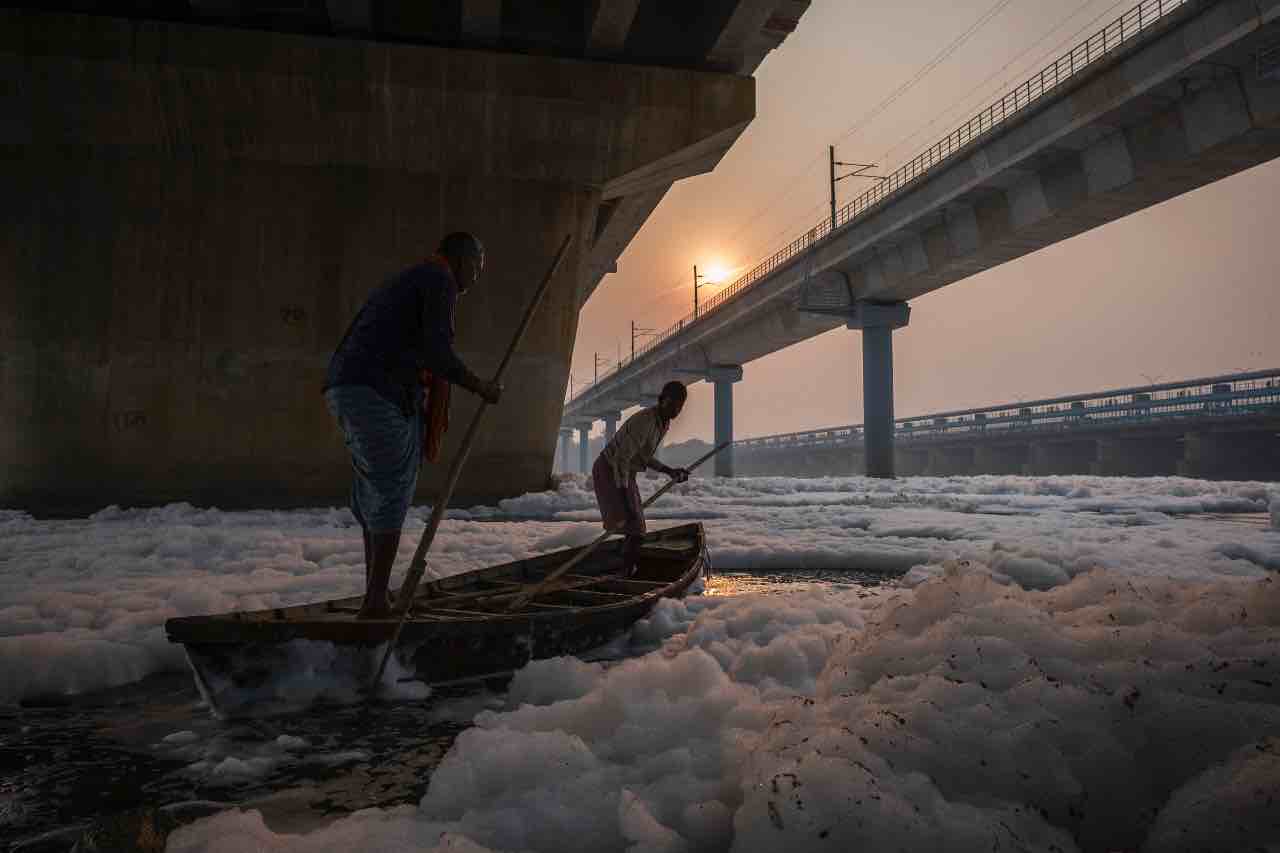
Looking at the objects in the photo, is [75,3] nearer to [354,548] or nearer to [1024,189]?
[354,548]

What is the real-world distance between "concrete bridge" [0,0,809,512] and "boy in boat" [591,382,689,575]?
6396 millimetres

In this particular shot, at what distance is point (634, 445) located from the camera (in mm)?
6562

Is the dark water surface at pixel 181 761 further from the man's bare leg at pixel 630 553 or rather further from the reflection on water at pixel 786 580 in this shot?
the reflection on water at pixel 786 580

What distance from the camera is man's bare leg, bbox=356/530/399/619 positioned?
12.4ft

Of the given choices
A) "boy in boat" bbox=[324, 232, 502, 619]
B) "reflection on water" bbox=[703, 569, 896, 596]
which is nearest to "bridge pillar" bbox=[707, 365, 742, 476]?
"reflection on water" bbox=[703, 569, 896, 596]

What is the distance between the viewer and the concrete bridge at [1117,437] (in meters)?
38.6

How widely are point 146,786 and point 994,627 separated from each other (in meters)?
2.86

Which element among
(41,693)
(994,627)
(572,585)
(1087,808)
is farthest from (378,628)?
(1087,808)

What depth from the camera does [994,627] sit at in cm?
252

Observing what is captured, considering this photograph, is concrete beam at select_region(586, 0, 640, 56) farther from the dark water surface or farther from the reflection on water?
the dark water surface

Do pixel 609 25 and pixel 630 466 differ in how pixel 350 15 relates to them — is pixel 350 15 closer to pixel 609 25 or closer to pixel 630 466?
pixel 609 25

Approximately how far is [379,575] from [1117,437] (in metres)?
51.7

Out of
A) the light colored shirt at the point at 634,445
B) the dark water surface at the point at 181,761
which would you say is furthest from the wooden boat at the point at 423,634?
the light colored shirt at the point at 634,445

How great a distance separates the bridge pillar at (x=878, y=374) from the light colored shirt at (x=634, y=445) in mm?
25752
